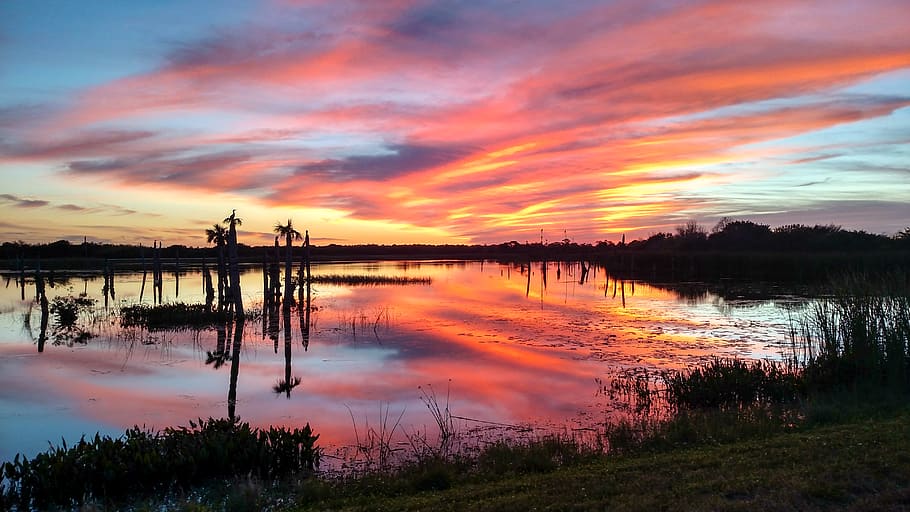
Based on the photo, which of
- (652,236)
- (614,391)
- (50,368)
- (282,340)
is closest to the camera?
(614,391)

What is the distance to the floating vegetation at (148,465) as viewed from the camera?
7.30 metres

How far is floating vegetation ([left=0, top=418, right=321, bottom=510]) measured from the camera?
730 cm

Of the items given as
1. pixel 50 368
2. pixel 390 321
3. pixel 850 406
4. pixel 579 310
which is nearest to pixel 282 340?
pixel 390 321

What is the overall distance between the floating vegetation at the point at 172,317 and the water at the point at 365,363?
876 mm

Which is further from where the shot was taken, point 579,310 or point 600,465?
point 579,310

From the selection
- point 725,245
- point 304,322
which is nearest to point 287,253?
point 304,322

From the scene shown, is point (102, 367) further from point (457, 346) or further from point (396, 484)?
point (396, 484)

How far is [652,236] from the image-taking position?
105 metres

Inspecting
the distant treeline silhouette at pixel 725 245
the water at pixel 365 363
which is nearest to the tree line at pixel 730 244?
the distant treeline silhouette at pixel 725 245

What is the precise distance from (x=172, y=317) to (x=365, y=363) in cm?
1184

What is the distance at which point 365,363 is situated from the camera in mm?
16875

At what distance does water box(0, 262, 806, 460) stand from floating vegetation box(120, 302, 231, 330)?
0.88 m

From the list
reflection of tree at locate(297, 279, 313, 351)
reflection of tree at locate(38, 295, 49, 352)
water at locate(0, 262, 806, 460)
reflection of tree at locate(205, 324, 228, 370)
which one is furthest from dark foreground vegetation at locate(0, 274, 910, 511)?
reflection of tree at locate(38, 295, 49, 352)

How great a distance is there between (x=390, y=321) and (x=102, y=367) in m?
11.4
